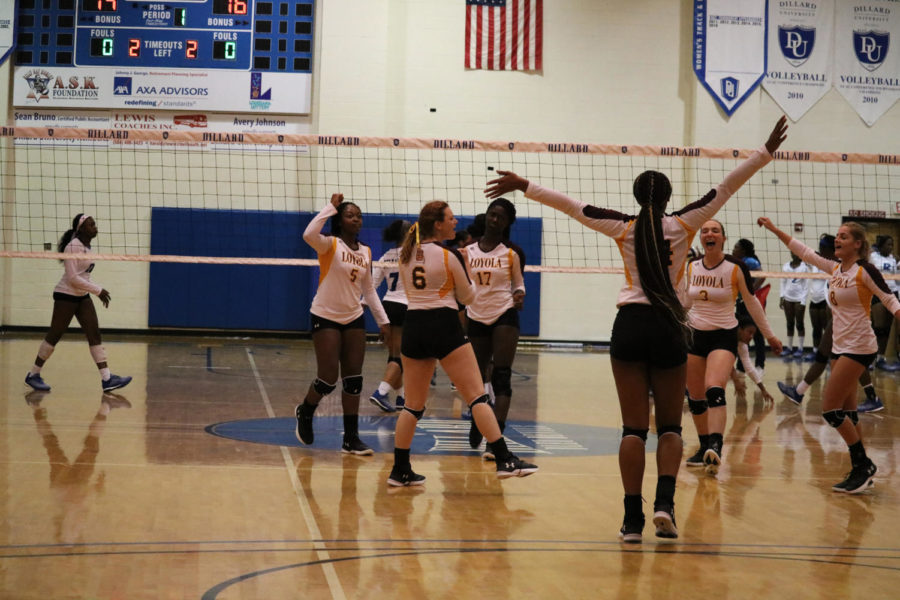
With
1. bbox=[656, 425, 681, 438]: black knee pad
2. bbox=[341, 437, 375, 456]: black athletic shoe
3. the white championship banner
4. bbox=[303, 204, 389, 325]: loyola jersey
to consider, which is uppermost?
the white championship banner

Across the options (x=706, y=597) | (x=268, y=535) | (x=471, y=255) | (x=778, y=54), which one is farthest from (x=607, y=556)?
(x=778, y=54)

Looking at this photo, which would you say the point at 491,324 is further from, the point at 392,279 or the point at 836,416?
the point at 392,279

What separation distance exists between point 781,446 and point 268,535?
16.5 ft

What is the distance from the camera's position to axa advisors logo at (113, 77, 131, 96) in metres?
18.0

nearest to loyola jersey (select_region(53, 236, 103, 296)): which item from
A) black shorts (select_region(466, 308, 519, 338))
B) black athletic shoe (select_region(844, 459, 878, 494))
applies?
black shorts (select_region(466, 308, 519, 338))

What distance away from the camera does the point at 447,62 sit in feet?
61.1

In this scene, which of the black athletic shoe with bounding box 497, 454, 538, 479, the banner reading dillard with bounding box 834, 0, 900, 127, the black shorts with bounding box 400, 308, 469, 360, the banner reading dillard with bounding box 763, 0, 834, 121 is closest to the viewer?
the black athletic shoe with bounding box 497, 454, 538, 479

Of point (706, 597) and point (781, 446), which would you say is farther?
point (781, 446)

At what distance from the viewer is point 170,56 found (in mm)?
18016

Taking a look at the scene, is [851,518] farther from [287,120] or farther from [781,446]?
[287,120]

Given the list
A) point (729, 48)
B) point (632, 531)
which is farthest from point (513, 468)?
point (729, 48)

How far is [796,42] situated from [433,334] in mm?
15648

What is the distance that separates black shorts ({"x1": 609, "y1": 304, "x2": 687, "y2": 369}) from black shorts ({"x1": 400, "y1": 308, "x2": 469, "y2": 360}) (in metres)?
1.38

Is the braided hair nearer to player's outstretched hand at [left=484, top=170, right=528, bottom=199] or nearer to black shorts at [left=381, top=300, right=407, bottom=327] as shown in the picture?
player's outstretched hand at [left=484, top=170, right=528, bottom=199]
